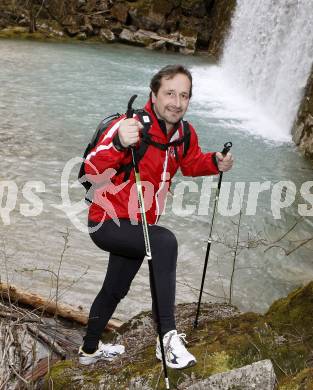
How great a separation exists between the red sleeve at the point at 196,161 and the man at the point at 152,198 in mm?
70

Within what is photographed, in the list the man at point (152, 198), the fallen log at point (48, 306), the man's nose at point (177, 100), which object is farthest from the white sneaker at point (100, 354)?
the man's nose at point (177, 100)

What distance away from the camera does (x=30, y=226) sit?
7.61m

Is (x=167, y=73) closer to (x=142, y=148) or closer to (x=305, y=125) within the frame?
(x=142, y=148)

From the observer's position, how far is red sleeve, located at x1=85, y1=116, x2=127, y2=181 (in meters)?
3.02

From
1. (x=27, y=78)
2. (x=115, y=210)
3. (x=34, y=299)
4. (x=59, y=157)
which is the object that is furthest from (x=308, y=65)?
(x=115, y=210)

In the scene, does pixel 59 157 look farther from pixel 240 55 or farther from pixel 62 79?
pixel 240 55

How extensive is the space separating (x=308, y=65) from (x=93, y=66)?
32.7 ft

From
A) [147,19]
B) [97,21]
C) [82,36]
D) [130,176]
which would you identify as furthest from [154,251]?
[97,21]

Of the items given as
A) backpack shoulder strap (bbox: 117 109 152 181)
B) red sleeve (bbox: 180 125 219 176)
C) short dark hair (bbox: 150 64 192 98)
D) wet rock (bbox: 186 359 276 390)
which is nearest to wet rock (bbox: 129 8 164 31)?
red sleeve (bbox: 180 125 219 176)

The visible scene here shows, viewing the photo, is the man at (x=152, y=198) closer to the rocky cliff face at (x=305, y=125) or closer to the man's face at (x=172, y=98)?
the man's face at (x=172, y=98)

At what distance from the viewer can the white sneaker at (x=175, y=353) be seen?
10.2 feet

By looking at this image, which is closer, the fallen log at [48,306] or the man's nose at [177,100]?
the man's nose at [177,100]

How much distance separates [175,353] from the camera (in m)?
3.12

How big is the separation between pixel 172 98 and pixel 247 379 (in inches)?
69.0
